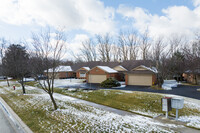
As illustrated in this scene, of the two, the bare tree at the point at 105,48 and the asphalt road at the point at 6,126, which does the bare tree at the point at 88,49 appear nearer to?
the bare tree at the point at 105,48

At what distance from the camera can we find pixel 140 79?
2222 centimetres

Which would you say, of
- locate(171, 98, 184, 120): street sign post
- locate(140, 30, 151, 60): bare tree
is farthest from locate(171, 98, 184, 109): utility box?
locate(140, 30, 151, 60): bare tree

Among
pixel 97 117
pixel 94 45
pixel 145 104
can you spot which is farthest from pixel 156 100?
pixel 94 45

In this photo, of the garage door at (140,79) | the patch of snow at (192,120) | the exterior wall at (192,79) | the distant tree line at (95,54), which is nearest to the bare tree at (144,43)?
the distant tree line at (95,54)

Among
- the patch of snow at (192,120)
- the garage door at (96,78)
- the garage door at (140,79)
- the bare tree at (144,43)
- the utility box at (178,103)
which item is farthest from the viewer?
the bare tree at (144,43)

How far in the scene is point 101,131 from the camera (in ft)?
18.3

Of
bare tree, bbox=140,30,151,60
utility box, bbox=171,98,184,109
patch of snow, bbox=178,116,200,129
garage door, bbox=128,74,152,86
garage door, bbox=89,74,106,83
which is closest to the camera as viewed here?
patch of snow, bbox=178,116,200,129

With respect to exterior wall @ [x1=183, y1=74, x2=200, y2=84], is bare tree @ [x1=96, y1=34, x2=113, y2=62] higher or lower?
higher

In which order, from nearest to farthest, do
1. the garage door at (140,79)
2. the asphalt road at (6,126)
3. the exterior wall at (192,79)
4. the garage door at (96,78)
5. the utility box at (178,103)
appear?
the asphalt road at (6,126)
the utility box at (178,103)
the garage door at (140,79)
the exterior wall at (192,79)
the garage door at (96,78)

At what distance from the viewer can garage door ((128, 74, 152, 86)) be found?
2154 centimetres

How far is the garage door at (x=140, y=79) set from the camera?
70.7 feet

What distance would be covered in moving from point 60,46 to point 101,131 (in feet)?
20.8

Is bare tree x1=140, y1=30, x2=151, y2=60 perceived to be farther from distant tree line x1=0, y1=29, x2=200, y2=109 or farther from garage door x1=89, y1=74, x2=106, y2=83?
garage door x1=89, y1=74, x2=106, y2=83

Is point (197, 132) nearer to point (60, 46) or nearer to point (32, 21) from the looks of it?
point (60, 46)
